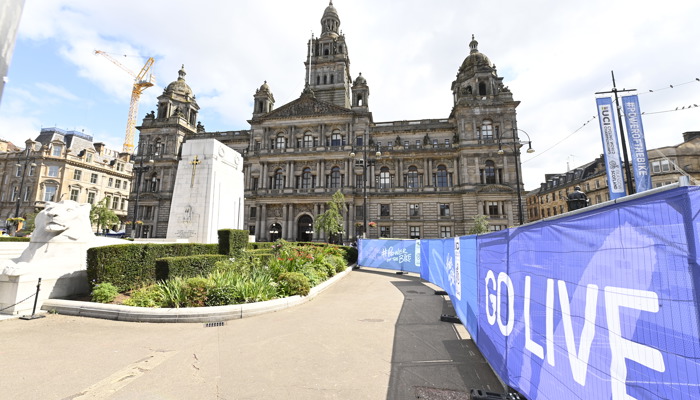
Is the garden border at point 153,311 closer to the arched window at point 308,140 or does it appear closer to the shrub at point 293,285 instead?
the shrub at point 293,285

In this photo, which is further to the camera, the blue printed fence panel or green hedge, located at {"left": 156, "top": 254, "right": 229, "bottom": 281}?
the blue printed fence panel

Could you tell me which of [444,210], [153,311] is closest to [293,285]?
[153,311]

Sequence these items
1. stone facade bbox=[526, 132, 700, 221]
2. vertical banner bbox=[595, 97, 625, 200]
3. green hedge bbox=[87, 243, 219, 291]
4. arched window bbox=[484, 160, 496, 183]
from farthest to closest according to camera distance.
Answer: stone facade bbox=[526, 132, 700, 221], arched window bbox=[484, 160, 496, 183], vertical banner bbox=[595, 97, 625, 200], green hedge bbox=[87, 243, 219, 291]

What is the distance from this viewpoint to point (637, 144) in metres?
12.6

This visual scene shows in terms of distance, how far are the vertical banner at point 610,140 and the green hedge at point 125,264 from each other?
62.5 feet

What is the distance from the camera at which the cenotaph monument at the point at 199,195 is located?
1545cm

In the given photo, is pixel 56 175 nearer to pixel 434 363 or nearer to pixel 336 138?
pixel 336 138

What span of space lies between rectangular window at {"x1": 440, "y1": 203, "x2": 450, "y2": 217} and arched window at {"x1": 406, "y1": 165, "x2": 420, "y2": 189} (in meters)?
4.15

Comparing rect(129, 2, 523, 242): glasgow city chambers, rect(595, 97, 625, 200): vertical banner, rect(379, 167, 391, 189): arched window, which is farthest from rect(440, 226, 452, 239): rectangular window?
rect(595, 97, 625, 200): vertical banner

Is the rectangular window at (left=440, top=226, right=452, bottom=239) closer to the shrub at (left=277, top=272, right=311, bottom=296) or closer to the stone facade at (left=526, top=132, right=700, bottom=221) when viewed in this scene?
the stone facade at (left=526, top=132, right=700, bottom=221)

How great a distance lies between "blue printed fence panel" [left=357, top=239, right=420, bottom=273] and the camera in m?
16.9

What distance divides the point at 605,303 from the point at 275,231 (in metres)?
39.4

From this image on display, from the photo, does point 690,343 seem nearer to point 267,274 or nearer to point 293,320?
point 293,320

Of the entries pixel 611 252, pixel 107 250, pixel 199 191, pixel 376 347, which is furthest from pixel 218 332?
pixel 199 191
